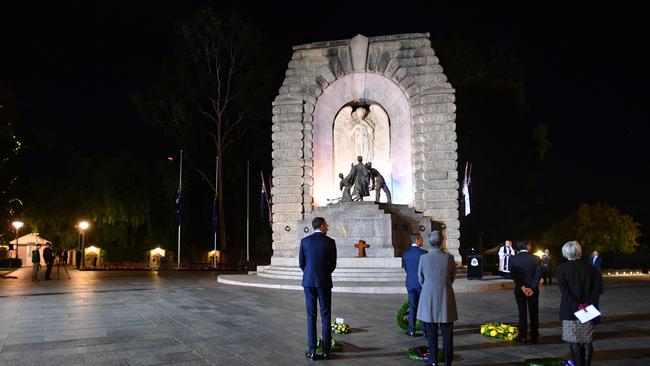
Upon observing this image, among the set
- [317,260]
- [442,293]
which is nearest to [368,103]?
[317,260]

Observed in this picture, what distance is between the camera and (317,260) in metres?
7.10

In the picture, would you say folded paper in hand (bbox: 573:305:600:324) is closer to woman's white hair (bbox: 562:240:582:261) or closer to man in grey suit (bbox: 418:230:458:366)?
woman's white hair (bbox: 562:240:582:261)

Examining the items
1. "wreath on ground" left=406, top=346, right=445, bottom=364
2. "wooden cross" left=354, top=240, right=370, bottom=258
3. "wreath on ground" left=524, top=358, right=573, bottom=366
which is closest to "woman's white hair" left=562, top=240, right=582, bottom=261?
"wreath on ground" left=524, top=358, right=573, bottom=366

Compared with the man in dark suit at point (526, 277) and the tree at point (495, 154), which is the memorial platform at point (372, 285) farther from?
the tree at point (495, 154)

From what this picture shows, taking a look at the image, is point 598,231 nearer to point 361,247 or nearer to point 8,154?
point 361,247

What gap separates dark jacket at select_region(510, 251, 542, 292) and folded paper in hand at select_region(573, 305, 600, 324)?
8.65 feet

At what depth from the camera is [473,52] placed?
4141 cm

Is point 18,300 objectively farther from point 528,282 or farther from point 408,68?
point 408,68

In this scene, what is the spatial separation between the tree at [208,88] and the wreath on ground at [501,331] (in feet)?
96.3

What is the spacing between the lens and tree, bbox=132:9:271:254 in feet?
122

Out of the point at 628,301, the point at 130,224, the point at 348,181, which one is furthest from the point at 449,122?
the point at 130,224

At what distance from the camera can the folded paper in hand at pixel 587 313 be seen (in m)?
5.75

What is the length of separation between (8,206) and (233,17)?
1810cm

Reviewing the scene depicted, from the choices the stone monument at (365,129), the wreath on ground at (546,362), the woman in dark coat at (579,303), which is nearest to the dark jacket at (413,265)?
the wreath on ground at (546,362)
